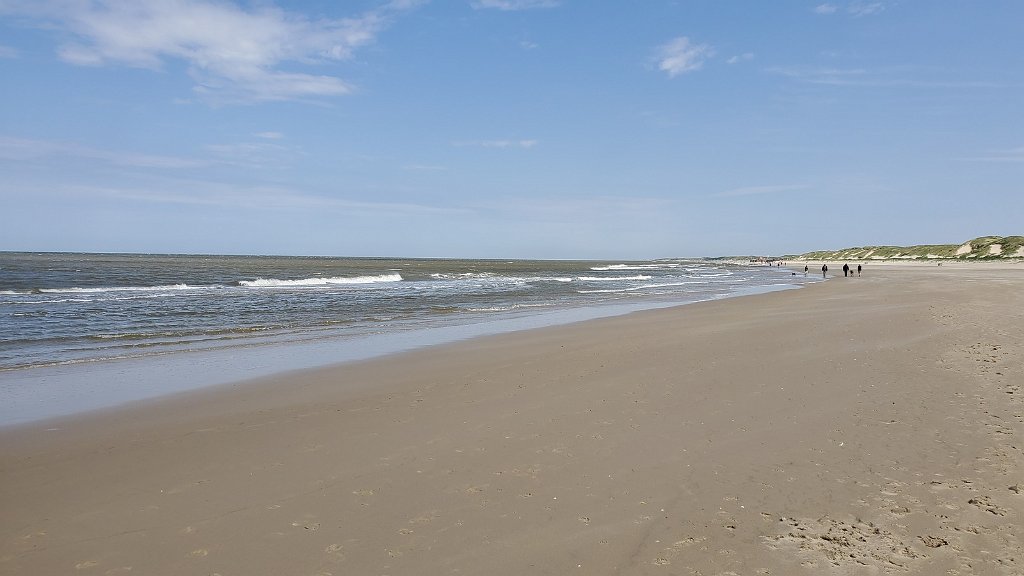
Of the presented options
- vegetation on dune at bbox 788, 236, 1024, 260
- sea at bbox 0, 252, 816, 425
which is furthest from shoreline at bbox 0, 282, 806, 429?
vegetation on dune at bbox 788, 236, 1024, 260

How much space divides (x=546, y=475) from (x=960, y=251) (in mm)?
105735

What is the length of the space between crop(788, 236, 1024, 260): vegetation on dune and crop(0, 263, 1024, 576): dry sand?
86532 mm

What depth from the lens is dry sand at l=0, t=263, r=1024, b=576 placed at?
398 centimetres

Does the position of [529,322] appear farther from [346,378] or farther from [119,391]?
[119,391]

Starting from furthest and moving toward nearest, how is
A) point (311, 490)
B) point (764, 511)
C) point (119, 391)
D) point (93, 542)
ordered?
1. point (119, 391)
2. point (311, 490)
3. point (764, 511)
4. point (93, 542)

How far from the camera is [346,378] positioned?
10.4 m

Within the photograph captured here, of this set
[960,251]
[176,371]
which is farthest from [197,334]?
[960,251]

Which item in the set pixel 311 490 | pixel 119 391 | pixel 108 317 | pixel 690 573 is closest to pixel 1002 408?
pixel 690 573

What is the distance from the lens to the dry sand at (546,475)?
398 centimetres

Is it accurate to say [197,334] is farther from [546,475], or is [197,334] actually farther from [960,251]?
[960,251]

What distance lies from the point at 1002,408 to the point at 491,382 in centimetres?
696

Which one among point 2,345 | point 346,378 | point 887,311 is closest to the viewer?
point 346,378

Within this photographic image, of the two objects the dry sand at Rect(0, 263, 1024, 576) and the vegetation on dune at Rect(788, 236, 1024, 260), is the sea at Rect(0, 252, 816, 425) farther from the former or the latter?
the vegetation on dune at Rect(788, 236, 1024, 260)

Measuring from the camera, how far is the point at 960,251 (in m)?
86.3
